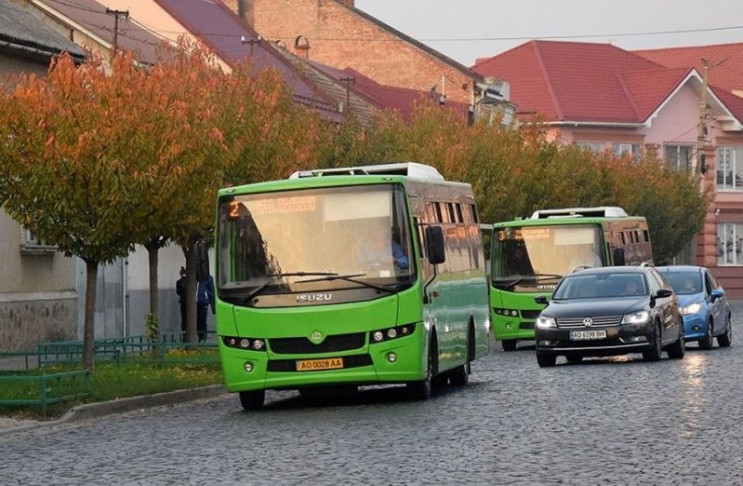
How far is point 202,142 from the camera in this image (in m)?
26.2

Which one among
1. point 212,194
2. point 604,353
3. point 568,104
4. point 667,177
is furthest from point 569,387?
point 568,104

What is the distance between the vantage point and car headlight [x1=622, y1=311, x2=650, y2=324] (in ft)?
96.7

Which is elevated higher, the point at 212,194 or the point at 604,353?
the point at 212,194

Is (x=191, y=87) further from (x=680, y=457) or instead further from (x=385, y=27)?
(x=385, y=27)

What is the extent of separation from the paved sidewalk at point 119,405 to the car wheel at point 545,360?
19.7 ft

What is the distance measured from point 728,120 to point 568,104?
26.7ft

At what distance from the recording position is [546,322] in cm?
2994

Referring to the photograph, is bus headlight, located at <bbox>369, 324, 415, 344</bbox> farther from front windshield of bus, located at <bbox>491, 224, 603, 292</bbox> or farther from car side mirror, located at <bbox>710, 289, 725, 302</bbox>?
front windshield of bus, located at <bbox>491, 224, 603, 292</bbox>

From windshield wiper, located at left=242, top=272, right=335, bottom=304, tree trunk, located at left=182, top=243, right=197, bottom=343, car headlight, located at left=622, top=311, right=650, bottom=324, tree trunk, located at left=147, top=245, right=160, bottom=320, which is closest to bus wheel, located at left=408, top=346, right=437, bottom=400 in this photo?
windshield wiper, located at left=242, top=272, right=335, bottom=304

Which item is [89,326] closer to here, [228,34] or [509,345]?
[509,345]

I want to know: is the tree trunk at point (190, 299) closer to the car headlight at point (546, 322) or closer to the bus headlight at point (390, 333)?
the car headlight at point (546, 322)

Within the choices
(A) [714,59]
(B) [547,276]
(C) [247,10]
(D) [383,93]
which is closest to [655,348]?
(B) [547,276]

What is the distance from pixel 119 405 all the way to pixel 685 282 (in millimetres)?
17449

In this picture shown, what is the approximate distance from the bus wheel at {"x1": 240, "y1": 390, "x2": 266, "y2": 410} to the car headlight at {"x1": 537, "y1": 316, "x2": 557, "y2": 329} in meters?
8.33
